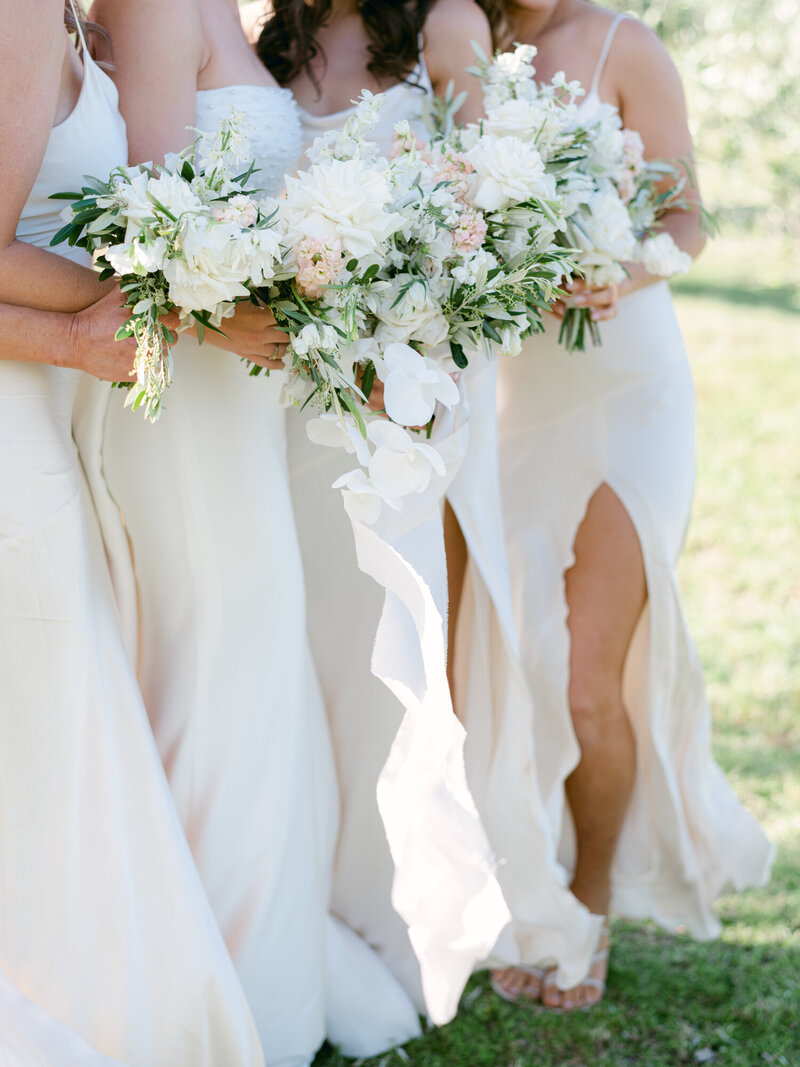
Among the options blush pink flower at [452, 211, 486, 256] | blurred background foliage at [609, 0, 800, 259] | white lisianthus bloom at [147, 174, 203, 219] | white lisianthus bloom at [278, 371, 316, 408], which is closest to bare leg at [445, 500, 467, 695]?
white lisianthus bloom at [278, 371, 316, 408]

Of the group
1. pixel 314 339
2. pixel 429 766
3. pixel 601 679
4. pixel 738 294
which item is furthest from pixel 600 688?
pixel 738 294

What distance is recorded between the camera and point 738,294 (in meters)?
15.4

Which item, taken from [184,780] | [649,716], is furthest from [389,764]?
[649,716]

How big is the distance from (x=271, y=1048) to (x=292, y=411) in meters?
1.64

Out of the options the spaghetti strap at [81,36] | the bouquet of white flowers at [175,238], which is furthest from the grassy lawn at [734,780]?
the spaghetti strap at [81,36]

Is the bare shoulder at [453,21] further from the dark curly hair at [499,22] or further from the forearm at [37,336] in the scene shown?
the forearm at [37,336]

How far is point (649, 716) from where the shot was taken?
11.9 ft

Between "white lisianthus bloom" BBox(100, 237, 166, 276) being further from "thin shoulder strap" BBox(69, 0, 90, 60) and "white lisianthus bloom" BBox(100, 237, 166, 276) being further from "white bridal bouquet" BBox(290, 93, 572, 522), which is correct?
"thin shoulder strap" BBox(69, 0, 90, 60)

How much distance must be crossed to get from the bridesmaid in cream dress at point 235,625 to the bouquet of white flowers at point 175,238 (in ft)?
1.26

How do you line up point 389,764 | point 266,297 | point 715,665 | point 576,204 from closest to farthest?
point 266,297, point 389,764, point 576,204, point 715,665

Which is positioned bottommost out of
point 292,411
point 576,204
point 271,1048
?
point 271,1048

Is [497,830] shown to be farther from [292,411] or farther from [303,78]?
[303,78]

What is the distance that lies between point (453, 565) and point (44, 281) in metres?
1.51

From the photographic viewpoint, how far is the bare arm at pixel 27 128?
2184 millimetres
